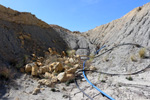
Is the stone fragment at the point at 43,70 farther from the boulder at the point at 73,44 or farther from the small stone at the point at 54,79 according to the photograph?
the boulder at the point at 73,44

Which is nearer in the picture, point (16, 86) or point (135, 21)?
point (16, 86)

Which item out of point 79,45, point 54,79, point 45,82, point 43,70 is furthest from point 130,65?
point 79,45

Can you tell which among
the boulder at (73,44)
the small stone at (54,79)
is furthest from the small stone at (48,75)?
the boulder at (73,44)

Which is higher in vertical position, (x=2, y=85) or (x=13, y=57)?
(x=13, y=57)

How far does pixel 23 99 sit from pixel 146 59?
19.9ft

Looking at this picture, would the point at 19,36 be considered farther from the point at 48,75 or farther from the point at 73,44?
the point at 73,44

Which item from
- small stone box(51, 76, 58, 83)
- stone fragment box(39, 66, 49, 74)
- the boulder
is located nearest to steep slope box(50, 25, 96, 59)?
the boulder

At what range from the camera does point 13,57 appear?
22.0 ft

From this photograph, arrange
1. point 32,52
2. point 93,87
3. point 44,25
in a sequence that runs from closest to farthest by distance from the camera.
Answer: point 93,87 → point 32,52 → point 44,25

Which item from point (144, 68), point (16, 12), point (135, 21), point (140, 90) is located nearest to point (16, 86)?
point (140, 90)

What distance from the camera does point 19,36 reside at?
868 cm

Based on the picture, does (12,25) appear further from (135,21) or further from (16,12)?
(135,21)

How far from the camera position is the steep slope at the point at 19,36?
6812 mm

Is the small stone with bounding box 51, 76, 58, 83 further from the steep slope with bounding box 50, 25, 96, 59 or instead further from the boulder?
the boulder
